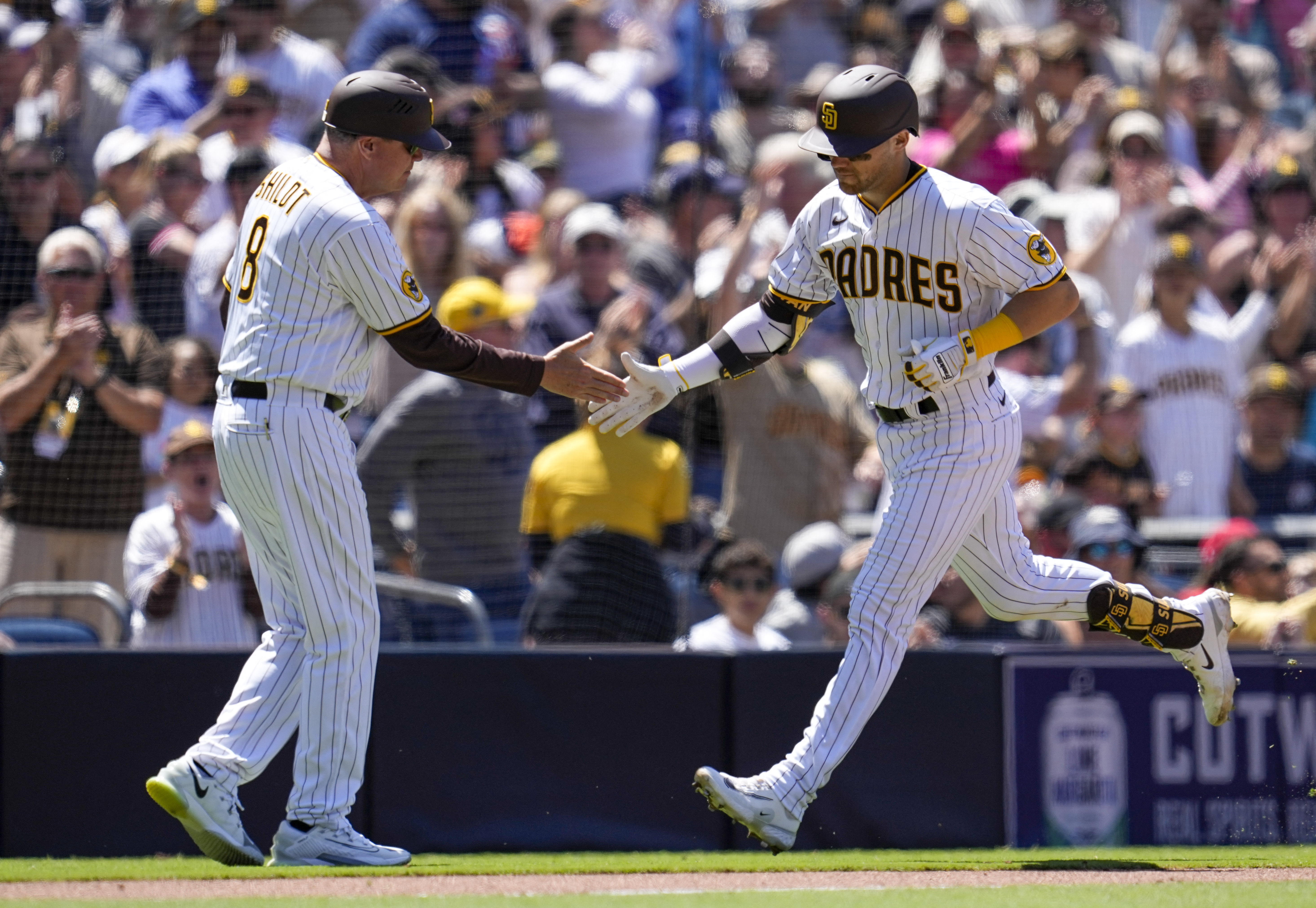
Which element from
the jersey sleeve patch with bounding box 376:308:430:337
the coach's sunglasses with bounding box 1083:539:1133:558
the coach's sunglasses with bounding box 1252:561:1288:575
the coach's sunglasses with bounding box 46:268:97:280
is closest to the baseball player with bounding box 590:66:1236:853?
the jersey sleeve patch with bounding box 376:308:430:337

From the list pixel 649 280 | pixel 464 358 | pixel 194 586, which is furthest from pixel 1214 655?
pixel 649 280

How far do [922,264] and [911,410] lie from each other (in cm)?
43

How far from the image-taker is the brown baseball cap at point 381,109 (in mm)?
4738

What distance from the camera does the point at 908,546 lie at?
16.2 ft

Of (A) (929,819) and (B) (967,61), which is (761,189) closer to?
(B) (967,61)

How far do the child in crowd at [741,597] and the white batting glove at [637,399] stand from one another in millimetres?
1738

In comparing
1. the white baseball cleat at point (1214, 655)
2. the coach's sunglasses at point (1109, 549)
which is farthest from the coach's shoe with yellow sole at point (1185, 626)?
the coach's sunglasses at point (1109, 549)

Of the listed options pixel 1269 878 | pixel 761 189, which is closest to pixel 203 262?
pixel 761 189

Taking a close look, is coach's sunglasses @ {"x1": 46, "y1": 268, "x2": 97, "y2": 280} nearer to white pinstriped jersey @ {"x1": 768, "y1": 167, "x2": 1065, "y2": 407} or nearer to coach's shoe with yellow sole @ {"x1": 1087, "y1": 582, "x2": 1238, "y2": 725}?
white pinstriped jersey @ {"x1": 768, "y1": 167, "x2": 1065, "y2": 407}

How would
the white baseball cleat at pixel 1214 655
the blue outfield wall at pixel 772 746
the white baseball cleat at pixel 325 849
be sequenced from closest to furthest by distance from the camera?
the white baseball cleat at pixel 325 849 → the white baseball cleat at pixel 1214 655 → the blue outfield wall at pixel 772 746

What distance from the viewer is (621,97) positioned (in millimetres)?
9961

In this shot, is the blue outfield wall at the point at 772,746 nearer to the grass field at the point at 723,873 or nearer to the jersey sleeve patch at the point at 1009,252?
the grass field at the point at 723,873

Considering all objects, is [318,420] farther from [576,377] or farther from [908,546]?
[908,546]

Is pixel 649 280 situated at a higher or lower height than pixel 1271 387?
higher
